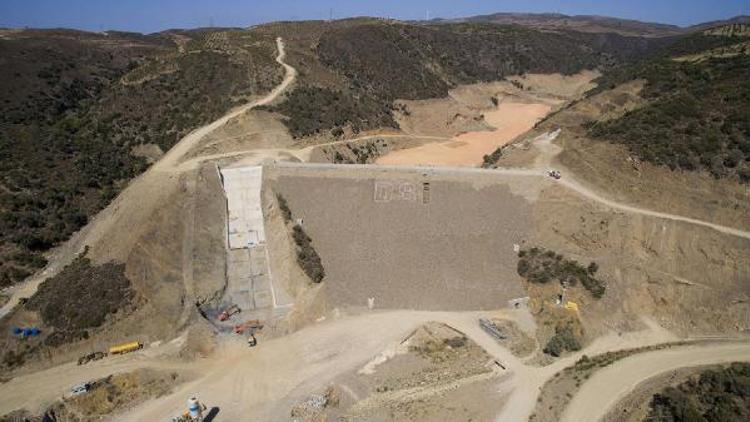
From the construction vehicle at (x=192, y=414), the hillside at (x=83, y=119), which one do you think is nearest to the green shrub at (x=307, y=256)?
the construction vehicle at (x=192, y=414)

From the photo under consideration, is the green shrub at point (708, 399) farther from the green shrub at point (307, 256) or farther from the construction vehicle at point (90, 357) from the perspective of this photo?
the construction vehicle at point (90, 357)

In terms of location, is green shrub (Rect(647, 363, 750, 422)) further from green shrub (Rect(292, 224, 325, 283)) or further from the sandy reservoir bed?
the sandy reservoir bed

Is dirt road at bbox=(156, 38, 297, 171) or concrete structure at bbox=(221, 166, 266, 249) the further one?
dirt road at bbox=(156, 38, 297, 171)

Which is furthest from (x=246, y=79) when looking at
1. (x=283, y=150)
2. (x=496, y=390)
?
(x=496, y=390)

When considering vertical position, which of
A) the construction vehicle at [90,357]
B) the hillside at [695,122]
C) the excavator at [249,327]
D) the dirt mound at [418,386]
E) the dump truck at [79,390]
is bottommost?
the dirt mound at [418,386]

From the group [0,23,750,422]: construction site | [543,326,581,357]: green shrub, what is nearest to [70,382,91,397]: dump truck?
[0,23,750,422]: construction site
